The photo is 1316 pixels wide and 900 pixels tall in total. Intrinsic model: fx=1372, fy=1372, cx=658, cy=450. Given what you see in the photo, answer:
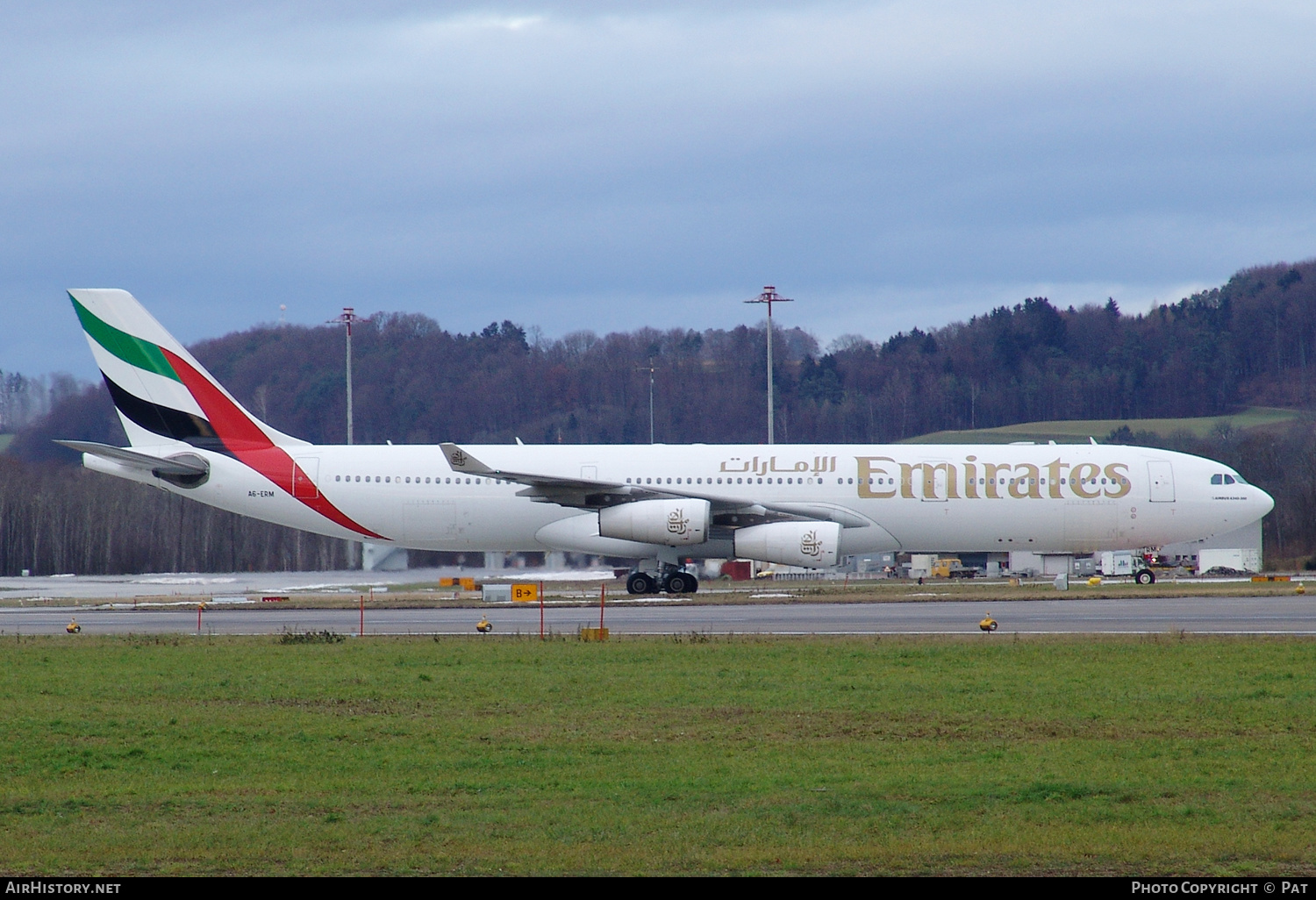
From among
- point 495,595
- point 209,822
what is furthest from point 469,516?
point 209,822

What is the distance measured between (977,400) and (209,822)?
4452 inches

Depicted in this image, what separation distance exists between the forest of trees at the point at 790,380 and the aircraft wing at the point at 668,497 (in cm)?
4350

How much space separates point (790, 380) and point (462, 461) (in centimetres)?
8924

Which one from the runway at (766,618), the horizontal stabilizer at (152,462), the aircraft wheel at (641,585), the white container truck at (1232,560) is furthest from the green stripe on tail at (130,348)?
the white container truck at (1232,560)

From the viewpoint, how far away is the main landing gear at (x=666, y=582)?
3175 centimetres

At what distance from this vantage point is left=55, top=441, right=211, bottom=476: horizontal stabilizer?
3045cm

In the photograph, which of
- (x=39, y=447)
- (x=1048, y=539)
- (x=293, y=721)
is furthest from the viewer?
(x=39, y=447)

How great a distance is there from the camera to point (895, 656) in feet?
56.5

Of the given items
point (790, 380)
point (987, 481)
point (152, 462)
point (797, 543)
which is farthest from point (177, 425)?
point (790, 380)

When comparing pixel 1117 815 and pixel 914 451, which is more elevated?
pixel 914 451

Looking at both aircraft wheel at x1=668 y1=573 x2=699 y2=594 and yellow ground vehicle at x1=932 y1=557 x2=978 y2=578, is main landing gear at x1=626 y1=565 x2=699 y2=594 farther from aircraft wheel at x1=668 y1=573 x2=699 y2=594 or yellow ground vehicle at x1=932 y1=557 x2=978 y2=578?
yellow ground vehicle at x1=932 y1=557 x2=978 y2=578

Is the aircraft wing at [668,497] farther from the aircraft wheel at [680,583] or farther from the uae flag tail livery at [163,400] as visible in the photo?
the uae flag tail livery at [163,400]

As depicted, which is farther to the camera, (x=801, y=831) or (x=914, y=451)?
(x=914, y=451)

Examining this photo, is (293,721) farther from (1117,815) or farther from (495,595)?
(495,595)
